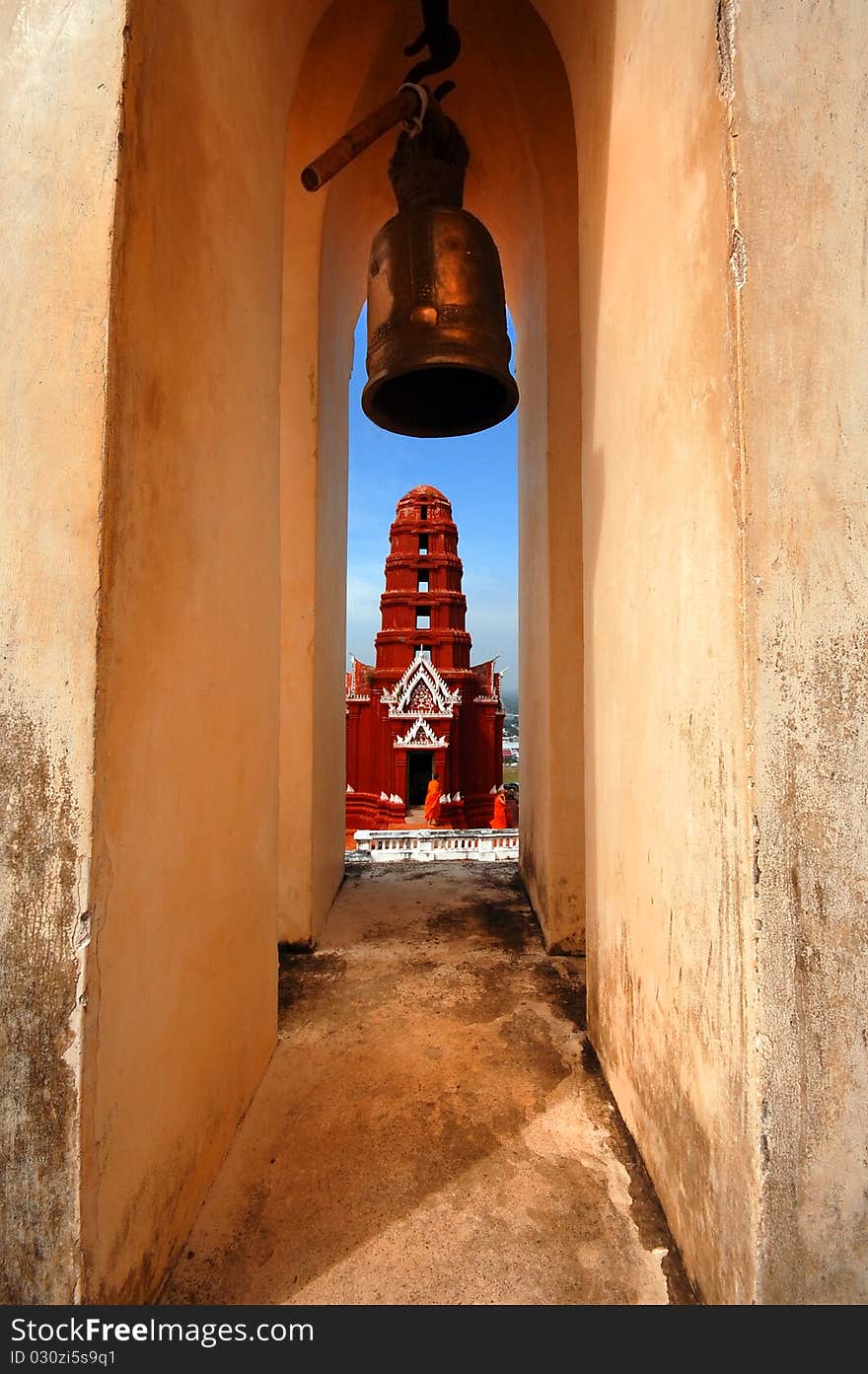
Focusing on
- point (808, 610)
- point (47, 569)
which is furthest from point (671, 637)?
point (47, 569)

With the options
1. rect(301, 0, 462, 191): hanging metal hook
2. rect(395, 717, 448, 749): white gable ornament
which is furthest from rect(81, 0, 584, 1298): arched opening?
rect(395, 717, 448, 749): white gable ornament

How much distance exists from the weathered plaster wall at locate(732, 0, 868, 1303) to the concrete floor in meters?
0.53

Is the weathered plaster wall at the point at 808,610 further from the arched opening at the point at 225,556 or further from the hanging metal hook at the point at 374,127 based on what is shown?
the hanging metal hook at the point at 374,127

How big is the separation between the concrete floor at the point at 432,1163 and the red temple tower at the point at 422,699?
15580mm

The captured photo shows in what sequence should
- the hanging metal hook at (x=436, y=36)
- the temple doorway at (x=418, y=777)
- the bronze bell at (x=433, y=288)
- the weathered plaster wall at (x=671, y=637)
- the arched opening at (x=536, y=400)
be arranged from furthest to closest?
the temple doorway at (x=418, y=777) < the arched opening at (x=536, y=400) < the hanging metal hook at (x=436, y=36) < the bronze bell at (x=433, y=288) < the weathered plaster wall at (x=671, y=637)

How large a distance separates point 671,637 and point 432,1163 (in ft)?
4.99

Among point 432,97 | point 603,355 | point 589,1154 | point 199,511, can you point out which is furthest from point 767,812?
point 432,97

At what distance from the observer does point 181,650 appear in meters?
1.47

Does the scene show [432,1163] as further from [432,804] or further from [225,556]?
[432,804]

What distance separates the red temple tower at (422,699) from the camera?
1841 cm

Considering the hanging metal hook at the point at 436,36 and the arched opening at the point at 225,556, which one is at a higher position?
the hanging metal hook at the point at 436,36

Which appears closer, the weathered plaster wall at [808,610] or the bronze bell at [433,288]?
the weathered plaster wall at [808,610]

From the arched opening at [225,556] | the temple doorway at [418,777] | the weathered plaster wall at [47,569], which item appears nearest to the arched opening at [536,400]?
the arched opening at [225,556]

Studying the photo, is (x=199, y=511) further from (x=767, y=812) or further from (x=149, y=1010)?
(x=767, y=812)
